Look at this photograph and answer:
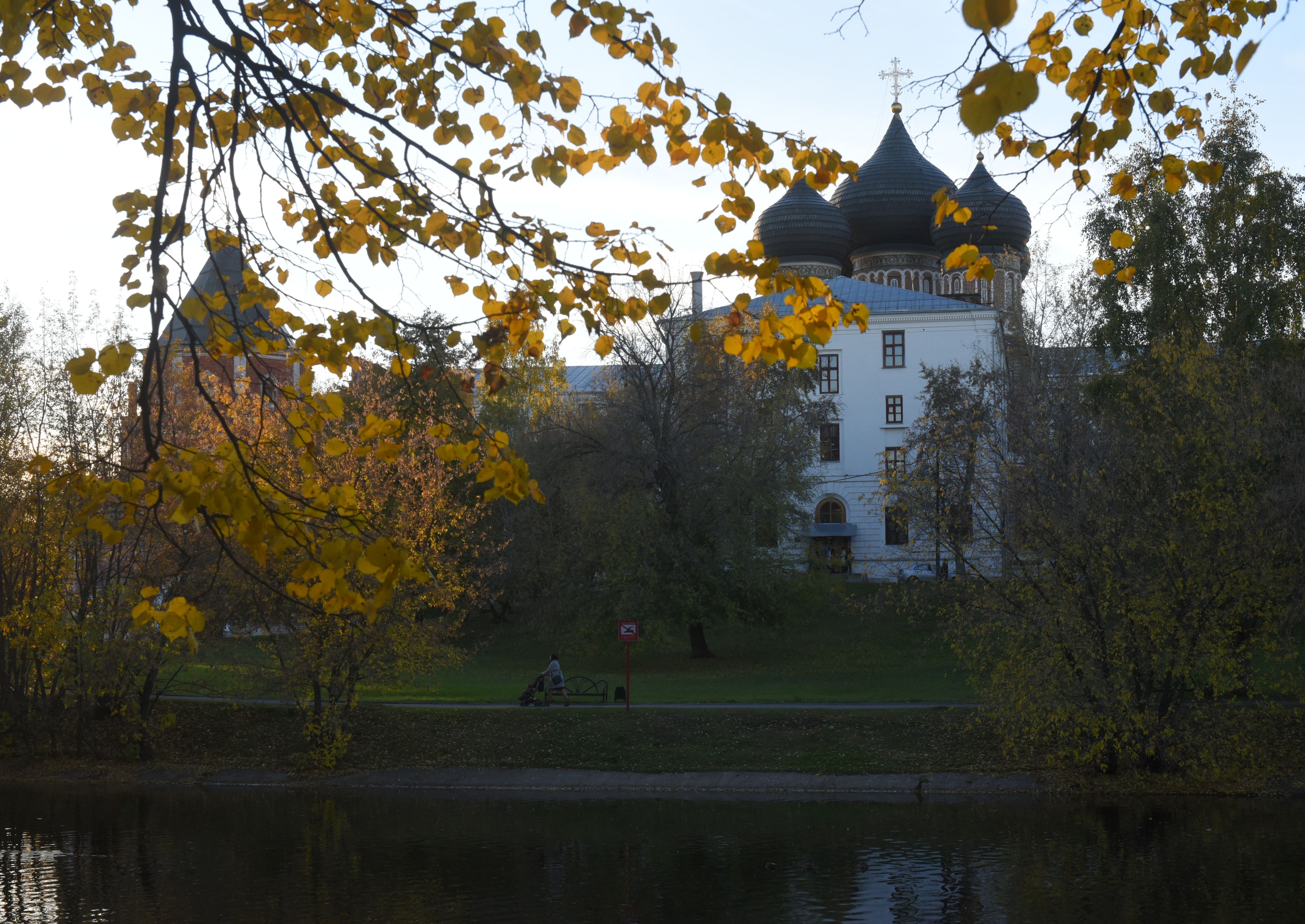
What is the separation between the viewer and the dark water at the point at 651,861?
552 inches

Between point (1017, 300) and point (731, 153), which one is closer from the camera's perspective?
point (731, 153)

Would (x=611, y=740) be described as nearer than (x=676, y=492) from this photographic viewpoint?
Yes

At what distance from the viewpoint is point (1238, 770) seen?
19969 mm

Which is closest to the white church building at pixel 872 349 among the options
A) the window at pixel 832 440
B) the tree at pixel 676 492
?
the window at pixel 832 440

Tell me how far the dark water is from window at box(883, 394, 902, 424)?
36.1 metres

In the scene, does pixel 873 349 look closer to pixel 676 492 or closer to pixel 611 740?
pixel 676 492

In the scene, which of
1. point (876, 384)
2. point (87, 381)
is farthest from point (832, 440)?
point (87, 381)

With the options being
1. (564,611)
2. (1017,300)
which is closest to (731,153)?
(564,611)

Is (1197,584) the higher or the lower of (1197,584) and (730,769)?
the higher

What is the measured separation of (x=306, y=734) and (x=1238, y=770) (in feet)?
53.5

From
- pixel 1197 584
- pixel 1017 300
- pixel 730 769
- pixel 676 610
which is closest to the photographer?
pixel 1197 584

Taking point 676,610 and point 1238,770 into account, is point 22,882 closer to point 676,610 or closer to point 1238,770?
point 1238,770

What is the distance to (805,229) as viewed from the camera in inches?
2375

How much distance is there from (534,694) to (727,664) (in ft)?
32.8
